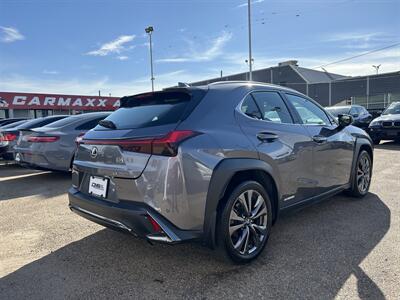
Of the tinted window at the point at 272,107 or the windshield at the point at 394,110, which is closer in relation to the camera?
the tinted window at the point at 272,107

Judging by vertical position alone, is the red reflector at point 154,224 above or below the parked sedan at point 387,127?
below

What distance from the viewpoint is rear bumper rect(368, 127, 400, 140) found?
11.7 m

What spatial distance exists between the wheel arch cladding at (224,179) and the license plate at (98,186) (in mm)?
931

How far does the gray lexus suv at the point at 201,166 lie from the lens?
2.74m

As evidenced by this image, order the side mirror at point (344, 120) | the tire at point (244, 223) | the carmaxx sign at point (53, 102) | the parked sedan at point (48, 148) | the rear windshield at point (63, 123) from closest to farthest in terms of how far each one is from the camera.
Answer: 1. the tire at point (244, 223)
2. the side mirror at point (344, 120)
3. the parked sedan at point (48, 148)
4. the rear windshield at point (63, 123)
5. the carmaxx sign at point (53, 102)

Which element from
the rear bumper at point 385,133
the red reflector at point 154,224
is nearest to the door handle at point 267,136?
the red reflector at point 154,224

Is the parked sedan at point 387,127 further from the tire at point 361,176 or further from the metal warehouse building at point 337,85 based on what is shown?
the metal warehouse building at point 337,85

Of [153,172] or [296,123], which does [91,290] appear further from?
[296,123]

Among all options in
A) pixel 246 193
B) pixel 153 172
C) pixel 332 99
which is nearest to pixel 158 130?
pixel 153 172

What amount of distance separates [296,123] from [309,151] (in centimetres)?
36

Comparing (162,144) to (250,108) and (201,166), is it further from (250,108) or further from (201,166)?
(250,108)

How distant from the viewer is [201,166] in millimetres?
2812

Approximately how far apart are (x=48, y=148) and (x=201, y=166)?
210 inches

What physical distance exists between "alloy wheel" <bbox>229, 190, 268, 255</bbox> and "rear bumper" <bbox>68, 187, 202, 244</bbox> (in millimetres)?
444
